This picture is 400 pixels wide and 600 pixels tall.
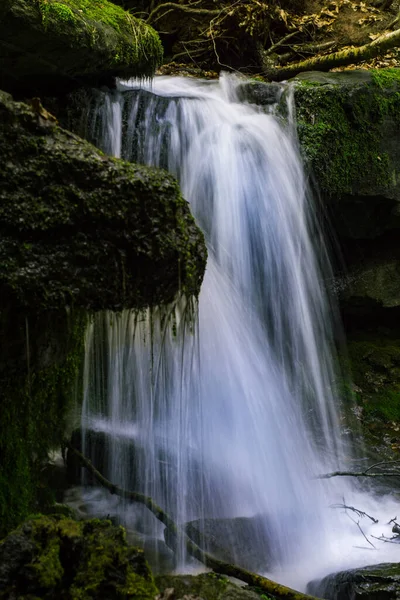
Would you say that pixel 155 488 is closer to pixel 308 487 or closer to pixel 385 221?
pixel 308 487

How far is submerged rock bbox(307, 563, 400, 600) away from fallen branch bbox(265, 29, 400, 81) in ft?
18.2

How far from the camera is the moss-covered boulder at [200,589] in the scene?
2.59 meters

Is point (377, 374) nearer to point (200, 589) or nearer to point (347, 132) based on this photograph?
point (347, 132)

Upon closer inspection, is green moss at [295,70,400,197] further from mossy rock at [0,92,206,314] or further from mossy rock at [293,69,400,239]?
mossy rock at [0,92,206,314]

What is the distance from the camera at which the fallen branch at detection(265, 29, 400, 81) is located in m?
6.66

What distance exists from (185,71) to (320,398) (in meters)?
5.11

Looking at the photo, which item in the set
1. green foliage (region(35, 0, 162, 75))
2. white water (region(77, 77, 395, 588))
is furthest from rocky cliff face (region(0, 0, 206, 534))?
green foliage (region(35, 0, 162, 75))

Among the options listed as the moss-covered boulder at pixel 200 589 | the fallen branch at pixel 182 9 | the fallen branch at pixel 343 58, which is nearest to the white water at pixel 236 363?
the moss-covered boulder at pixel 200 589

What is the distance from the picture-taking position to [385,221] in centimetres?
646

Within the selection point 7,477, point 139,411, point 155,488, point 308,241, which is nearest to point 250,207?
point 308,241

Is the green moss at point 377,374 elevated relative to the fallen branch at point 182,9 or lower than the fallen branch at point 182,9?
lower

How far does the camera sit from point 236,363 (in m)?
4.89

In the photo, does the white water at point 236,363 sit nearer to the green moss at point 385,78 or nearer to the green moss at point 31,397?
the green moss at point 31,397

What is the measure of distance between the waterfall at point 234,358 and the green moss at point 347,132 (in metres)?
0.25
